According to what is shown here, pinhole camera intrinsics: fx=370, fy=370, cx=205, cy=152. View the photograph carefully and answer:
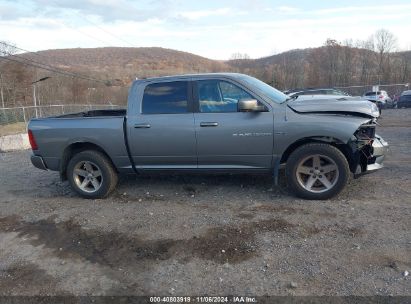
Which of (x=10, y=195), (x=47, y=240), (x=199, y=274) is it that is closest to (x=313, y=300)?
(x=199, y=274)

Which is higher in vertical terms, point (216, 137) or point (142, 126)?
point (142, 126)

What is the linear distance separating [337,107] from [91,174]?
4.00 meters

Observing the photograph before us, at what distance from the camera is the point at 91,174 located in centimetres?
616

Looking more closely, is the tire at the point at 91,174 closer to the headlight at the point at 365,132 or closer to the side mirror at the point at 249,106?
A: the side mirror at the point at 249,106

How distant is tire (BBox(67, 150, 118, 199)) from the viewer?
6004 millimetres

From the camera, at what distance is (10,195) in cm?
685

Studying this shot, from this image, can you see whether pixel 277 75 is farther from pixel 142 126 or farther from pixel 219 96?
pixel 142 126

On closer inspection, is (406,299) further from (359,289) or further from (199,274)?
(199,274)

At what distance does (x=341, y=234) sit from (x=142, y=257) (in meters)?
2.25

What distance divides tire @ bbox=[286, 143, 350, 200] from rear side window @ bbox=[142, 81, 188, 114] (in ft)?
5.97

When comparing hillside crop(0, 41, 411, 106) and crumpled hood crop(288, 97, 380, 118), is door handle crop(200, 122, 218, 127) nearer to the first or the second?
crumpled hood crop(288, 97, 380, 118)

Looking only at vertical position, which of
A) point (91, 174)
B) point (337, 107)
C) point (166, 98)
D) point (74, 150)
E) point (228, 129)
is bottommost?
point (91, 174)

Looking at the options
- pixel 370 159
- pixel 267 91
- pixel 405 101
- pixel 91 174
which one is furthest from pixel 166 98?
pixel 405 101

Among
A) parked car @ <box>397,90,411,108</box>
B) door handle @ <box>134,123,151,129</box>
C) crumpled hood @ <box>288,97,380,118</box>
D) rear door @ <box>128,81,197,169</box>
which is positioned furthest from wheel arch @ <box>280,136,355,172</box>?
parked car @ <box>397,90,411,108</box>
